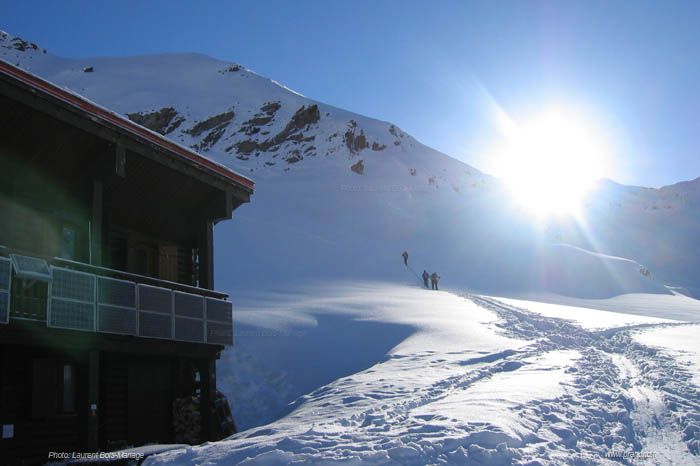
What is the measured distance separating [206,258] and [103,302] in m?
4.42

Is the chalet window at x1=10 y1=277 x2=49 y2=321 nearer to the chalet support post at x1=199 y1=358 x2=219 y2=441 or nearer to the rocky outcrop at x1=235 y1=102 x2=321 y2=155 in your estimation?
the chalet support post at x1=199 y1=358 x2=219 y2=441

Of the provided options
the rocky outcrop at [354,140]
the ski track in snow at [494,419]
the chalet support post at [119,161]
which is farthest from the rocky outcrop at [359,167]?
the chalet support post at [119,161]

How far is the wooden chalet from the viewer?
9523 mm

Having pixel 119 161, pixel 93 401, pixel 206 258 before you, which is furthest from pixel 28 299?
pixel 206 258

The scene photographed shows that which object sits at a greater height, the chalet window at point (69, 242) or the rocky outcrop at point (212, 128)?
the rocky outcrop at point (212, 128)

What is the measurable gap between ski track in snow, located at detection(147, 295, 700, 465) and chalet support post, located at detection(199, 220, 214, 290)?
3.88 m

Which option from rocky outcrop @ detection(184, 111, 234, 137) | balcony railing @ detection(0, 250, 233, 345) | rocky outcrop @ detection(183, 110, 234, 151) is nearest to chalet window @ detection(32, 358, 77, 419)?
balcony railing @ detection(0, 250, 233, 345)

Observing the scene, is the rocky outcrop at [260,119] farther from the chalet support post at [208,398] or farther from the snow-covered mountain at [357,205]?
the chalet support post at [208,398]

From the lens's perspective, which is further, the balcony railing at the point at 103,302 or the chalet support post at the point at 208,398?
the chalet support post at the point at 208,398

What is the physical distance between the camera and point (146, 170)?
42.6 ft

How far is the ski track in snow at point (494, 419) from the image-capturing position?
661 cm

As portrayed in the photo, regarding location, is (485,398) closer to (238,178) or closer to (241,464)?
(241,464)

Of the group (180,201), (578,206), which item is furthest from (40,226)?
(578,206)

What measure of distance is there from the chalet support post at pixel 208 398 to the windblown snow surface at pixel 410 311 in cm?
110
